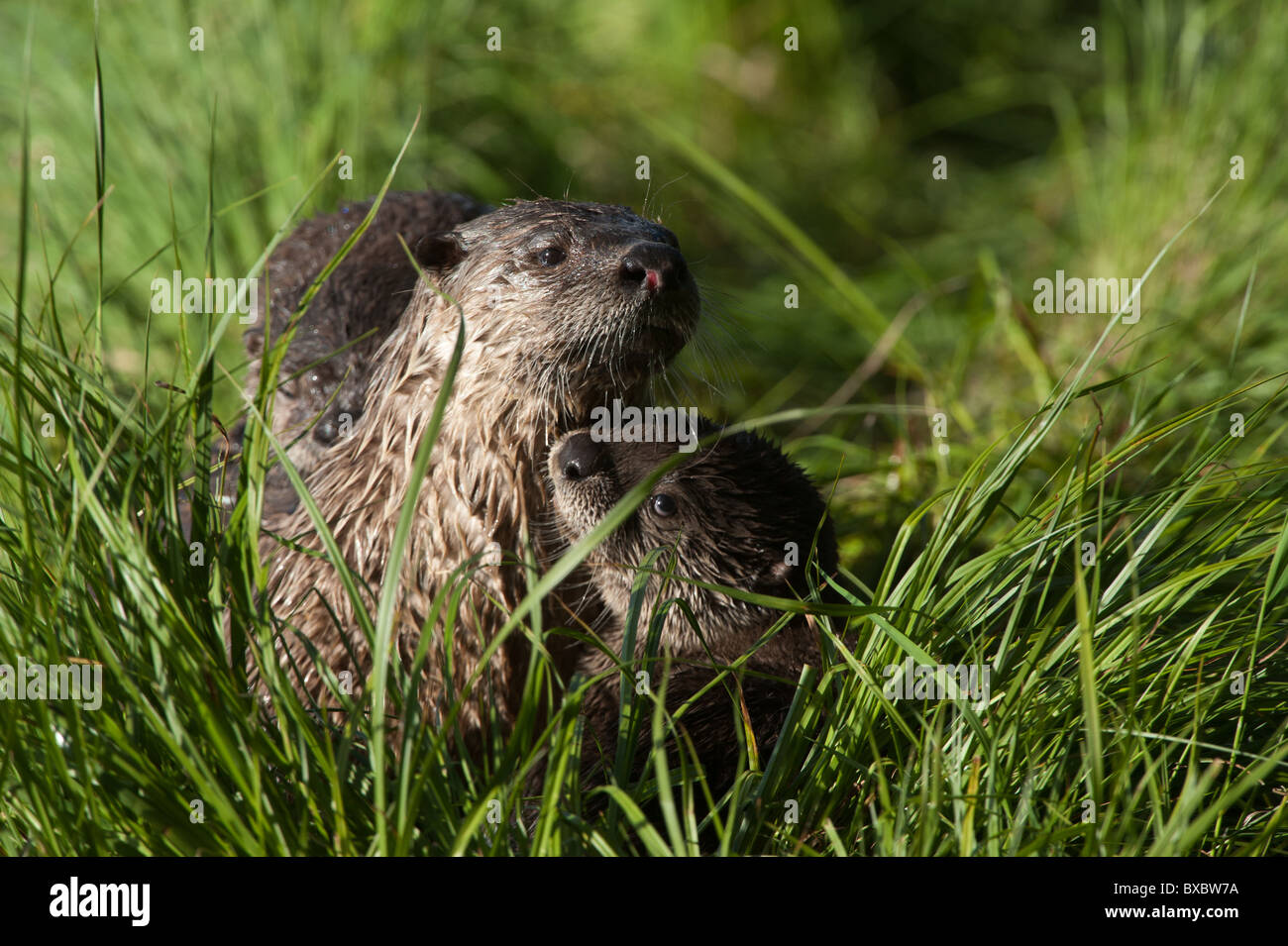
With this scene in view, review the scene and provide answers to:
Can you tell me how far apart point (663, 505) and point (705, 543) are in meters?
0.13

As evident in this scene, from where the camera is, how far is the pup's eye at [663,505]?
2648mm

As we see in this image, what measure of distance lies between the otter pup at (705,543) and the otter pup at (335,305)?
85cm

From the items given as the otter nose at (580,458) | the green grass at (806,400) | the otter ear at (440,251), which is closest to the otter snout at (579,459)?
the otter nose at (580,458)

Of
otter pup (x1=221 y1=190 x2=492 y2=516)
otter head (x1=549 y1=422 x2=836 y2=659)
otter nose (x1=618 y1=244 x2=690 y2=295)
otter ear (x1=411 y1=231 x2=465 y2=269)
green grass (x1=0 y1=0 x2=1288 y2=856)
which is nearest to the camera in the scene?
green grass (x1=0 y1=0 x2=1288 y2=856)

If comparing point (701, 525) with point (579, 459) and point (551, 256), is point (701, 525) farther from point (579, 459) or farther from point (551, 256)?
point (551, 256)

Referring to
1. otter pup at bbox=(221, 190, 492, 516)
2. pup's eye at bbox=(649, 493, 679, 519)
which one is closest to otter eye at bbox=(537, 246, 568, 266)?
pup's eye at bbox=(649, 493, 679, 519)

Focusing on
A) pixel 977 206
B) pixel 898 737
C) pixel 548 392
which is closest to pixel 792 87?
pixel 977 206

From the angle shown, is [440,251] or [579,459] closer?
[579,459]

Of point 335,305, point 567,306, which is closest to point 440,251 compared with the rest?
point 567,306

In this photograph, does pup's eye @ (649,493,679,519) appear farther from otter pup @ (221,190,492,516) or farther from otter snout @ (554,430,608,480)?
otter pup @ (221,190,492,516)

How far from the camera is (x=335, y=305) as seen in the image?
345cm

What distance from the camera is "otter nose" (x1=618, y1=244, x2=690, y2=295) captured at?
2.51 metres

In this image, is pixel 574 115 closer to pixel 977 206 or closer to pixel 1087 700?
pixel 977 206
